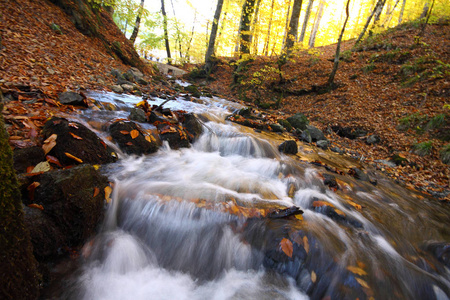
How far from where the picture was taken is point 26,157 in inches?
88.0

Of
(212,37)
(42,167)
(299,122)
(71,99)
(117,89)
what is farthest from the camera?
(212,37)

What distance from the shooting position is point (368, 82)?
9992 millimetres

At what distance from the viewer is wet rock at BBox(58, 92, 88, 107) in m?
3.95

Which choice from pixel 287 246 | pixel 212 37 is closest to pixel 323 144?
pixel 287 246

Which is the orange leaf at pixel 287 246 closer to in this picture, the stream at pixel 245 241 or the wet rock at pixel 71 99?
the stream at pixel 245 241

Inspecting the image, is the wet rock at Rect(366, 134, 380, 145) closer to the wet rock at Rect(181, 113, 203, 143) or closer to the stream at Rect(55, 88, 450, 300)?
the stream at Rect(55, 88, 450, 300)

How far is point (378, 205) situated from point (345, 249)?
207cm

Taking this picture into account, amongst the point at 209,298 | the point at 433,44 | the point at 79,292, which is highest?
the point at 433,44

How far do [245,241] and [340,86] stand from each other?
35.3ft

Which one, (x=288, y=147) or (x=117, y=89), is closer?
(x=288, y=147)

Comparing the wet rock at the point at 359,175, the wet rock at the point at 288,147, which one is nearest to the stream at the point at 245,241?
the wet rock at the point at 359,175

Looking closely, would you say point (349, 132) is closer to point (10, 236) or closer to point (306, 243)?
point (306, 243)

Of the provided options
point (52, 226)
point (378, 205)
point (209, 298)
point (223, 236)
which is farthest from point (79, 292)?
point (378, 205)

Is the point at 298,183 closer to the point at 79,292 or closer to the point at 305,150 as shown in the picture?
the point at 305,150
